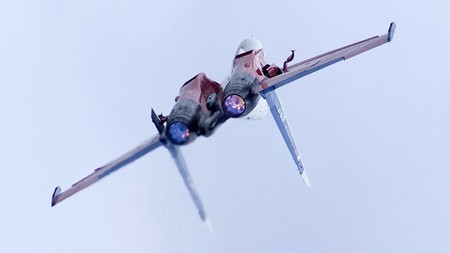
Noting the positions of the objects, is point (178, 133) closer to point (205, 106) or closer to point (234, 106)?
point (205, 106)

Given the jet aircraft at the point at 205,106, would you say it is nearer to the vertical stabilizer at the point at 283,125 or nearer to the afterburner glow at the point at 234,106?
the afterburner glow at the point at 234,106

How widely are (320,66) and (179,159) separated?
9.95 meters

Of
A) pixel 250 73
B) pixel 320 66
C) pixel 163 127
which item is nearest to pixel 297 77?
pixel 320 66

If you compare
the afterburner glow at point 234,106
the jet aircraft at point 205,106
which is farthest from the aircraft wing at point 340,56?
the afterburner glow at point 234,106

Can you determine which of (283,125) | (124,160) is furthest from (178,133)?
(283,125)

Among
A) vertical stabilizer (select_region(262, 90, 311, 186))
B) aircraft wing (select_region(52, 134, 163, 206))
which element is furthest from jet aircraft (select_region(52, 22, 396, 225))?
vertical stabilizer (select_region(262, 90, 311, 186))

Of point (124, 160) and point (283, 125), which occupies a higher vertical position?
point (124, 160)

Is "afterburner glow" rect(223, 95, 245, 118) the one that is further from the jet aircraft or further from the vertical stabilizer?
the vertical stabilizer

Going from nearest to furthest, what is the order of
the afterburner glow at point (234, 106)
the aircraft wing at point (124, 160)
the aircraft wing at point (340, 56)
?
1. the aircraft wing at point (124, 160)
2. the aircraft wing at point (340, 56)
3. the afterburner glow at point (234, 106)

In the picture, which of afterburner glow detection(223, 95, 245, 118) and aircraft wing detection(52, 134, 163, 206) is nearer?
aircraft wing detection(52, 134, 163, 206)

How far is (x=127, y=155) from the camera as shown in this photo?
33.8 m

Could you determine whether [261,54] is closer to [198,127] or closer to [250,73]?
[250,73]

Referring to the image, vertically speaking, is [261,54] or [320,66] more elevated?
[261,54]

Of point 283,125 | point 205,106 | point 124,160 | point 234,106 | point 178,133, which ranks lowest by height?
point 283,125
